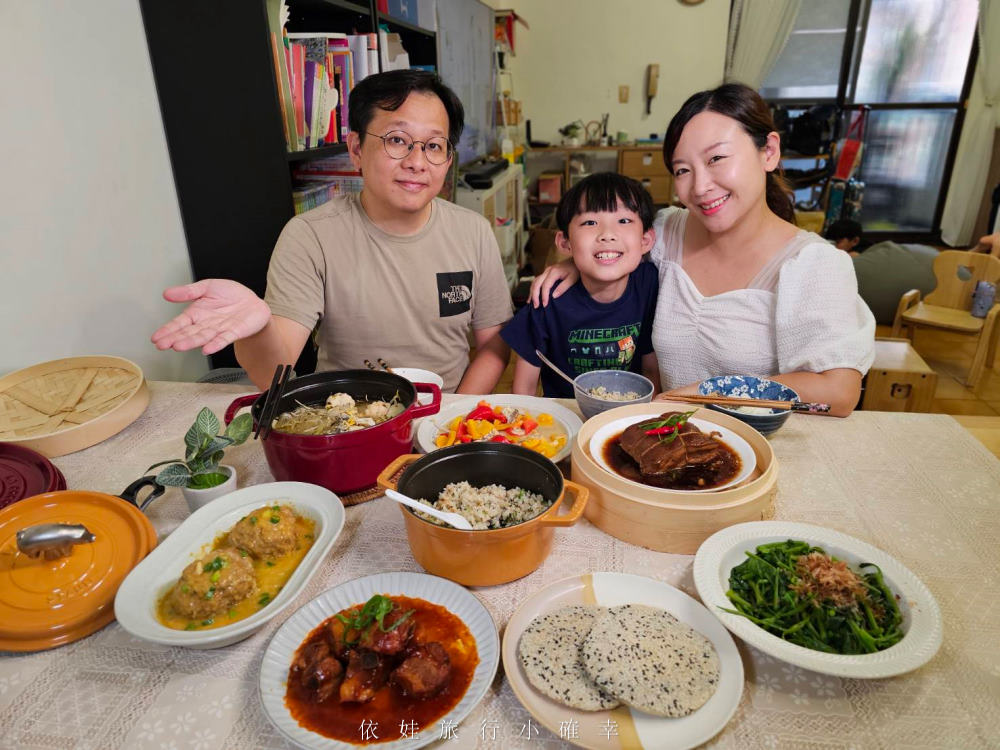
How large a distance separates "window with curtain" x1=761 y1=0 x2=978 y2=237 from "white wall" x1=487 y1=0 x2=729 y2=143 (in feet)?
2.67

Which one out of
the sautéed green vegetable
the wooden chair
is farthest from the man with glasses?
the wooden chair

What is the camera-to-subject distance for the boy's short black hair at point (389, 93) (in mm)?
1674

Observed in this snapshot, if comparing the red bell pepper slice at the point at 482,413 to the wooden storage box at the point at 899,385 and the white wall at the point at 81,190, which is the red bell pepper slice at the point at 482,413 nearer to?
the white wall at the point at 81,190

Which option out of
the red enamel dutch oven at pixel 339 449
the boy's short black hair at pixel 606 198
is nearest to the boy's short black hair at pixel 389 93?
the boy's short black hair at pixel 606 198

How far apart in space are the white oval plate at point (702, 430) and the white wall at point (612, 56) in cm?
558

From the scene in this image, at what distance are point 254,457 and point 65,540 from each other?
441 millimetres

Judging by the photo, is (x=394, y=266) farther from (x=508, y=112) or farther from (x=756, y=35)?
(x=756, y=35)

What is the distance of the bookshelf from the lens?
1.95 m

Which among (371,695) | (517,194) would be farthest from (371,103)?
(517,194)

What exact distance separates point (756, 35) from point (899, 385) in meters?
4.63

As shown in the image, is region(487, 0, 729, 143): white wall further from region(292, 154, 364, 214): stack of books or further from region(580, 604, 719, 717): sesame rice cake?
region(580, 604, 719, 717): sesame rice cake

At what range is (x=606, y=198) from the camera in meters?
1.66

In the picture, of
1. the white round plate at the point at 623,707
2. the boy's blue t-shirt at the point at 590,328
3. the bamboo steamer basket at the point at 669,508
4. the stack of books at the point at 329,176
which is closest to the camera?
the white round plate at the point at 623,707

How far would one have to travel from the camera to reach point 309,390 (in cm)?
127
